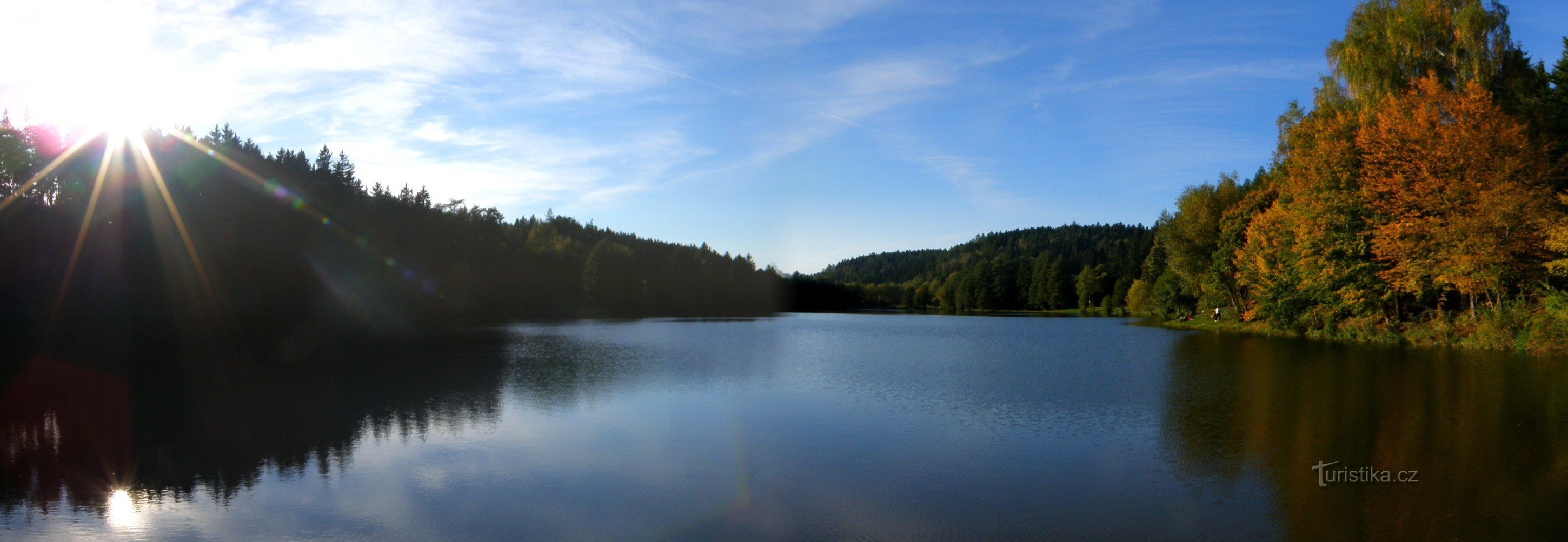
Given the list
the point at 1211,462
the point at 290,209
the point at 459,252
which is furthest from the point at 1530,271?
the point at 459,252

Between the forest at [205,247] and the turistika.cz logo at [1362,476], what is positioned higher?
the forest at [205,247]

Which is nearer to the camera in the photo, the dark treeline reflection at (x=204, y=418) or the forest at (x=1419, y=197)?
the dark treeline reflection at (x=204, y=418)

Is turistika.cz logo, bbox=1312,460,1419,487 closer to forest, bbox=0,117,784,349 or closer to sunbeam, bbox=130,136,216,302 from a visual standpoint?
forest, bbox=0,117,784,349

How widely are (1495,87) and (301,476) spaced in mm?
34654

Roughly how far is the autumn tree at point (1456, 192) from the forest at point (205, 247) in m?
37.5

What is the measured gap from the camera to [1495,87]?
81.0 feet

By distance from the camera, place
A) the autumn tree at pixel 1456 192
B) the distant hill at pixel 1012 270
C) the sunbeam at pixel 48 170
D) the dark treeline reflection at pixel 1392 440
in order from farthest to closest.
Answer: the distant hill at pixel 1012 270
the sunbeam at pixel 48 170
the autumn tree at pixel 1456 192
the dark treeline reflection at pixel 1392 440

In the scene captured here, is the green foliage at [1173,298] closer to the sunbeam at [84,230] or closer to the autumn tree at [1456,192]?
the autumn tree at [1456,192]

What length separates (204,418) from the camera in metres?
11.5

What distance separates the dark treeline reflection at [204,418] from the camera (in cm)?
781

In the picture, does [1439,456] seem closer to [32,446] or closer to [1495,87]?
[32,446]

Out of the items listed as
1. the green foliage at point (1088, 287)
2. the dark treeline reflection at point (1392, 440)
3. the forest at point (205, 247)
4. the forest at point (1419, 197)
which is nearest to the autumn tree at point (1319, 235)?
the forest at point (1419, 197)

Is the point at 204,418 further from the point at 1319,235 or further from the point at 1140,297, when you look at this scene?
the point at 1140,297

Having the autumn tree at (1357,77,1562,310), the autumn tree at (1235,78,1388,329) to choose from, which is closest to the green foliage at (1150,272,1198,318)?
the autumn tree at (1235,78,1388,329)
